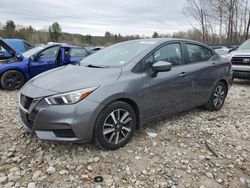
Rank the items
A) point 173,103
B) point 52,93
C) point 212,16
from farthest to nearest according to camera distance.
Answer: point 212,16
point 173,103
point 52,93

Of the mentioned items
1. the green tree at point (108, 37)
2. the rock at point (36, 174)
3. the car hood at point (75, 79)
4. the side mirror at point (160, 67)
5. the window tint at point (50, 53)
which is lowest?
the rock at point (36, 174)

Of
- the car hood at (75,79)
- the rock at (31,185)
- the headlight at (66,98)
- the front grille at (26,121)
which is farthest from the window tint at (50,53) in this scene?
the rock at (31,185)

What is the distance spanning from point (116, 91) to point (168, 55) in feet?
4.33

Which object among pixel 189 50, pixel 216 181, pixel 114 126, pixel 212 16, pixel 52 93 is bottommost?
pixel 216 181

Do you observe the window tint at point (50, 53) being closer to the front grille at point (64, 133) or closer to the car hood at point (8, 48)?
the car hood at point (8, 48)

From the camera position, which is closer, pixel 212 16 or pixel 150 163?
pixel 150 163

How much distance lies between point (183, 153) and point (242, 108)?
2.72 m

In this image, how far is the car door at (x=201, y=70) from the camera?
4145 millimetres

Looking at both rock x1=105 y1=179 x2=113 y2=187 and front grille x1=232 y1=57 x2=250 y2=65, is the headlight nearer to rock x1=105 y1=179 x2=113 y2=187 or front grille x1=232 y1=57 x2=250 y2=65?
rock x1=105 y1=179 x2=113 y2=187

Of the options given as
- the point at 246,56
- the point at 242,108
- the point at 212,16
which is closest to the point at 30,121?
the point at 242,108

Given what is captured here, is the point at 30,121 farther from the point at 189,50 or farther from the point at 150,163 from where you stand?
the point at 189,50

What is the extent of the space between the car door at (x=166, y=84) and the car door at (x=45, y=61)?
4477mm

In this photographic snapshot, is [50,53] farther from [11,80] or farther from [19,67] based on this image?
[11,80]

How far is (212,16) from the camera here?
22312 millimetres
